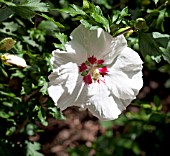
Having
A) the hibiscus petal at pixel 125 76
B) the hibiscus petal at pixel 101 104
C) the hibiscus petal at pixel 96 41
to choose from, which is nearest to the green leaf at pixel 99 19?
the hibiscus petal at pixel 96 41

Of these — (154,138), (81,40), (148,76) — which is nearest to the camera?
(81,40)

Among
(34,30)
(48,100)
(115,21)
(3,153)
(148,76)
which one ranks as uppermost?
(115,21)

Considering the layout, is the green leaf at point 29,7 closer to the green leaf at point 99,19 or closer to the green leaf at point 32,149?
the green leaf at point 99,19

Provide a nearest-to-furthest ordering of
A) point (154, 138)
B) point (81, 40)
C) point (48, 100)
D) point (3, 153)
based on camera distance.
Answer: point (81, 40) < point (48, 100) < point (3, 153) < point (154, 138)

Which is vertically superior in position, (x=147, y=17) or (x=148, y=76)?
(x=147, y=17)

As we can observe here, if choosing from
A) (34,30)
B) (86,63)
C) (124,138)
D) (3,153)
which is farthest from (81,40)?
(124,138)

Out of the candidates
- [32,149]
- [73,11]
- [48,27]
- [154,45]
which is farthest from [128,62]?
[32,149]

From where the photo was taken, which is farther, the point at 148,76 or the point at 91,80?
the point at 148,76

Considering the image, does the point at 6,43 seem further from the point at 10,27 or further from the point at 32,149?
the point at 32,149

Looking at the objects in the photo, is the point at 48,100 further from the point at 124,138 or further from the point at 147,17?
the point at 124,138
